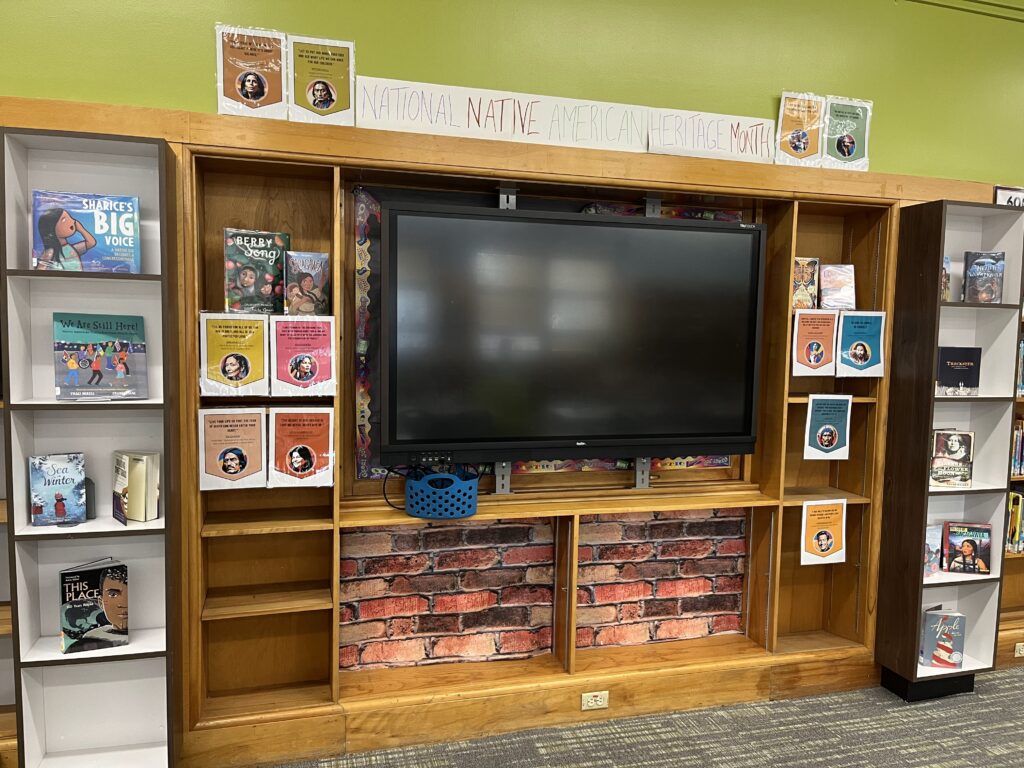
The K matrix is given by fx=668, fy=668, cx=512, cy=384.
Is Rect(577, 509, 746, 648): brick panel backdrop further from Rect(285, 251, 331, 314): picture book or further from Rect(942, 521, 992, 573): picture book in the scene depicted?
Rect(285, 251, 331, 314): picture book

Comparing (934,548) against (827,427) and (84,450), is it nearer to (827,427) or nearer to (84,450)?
(827,427)

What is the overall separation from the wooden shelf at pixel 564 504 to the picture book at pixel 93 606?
65 centimetres

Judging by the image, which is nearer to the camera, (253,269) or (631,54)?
(253,269)

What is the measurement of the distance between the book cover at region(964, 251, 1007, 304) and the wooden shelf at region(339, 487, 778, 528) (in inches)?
44.0

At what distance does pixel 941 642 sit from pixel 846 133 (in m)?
2.03

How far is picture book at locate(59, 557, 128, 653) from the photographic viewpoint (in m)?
1.86

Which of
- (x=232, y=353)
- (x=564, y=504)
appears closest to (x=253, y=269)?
(x=232, y=353)

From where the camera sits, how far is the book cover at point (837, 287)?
8.56ft

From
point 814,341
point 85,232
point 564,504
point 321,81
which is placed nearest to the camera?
point 85,232

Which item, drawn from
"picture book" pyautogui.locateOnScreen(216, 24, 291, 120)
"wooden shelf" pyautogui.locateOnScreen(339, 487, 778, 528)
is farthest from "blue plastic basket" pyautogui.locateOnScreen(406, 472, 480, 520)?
"picture book" pyautogui.locateOnScreen(216, 24, 291, 120)

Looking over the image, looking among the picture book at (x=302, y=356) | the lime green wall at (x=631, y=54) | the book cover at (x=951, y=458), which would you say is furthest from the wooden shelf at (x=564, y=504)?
the lime green wall at (x=631, y=54)

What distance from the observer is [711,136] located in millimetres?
2482

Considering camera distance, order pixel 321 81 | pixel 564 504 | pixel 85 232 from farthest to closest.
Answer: pixel 564 504
pixel 321 81
pixel 85 232

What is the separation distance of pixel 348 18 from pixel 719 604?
8.52 ft
